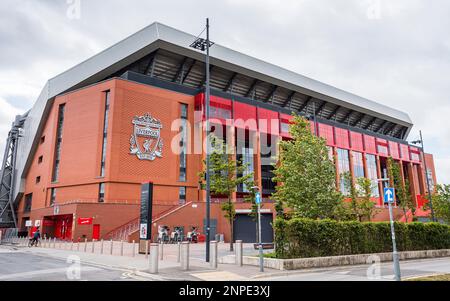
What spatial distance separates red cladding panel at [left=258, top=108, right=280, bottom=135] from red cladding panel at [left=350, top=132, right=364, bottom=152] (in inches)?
825

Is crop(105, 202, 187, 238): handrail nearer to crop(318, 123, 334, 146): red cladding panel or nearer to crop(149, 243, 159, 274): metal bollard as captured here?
crop(149, 243, 159, 274): metal bollard

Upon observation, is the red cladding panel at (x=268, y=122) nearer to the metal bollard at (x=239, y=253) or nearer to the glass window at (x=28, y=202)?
the metal bollard at (x=239, y=253)

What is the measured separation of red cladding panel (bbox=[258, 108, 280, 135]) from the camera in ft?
173

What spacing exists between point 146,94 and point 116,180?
1206 centimetres

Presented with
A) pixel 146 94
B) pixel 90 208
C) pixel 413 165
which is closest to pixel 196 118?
pixel 146 94

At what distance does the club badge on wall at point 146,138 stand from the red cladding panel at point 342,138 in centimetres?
3509

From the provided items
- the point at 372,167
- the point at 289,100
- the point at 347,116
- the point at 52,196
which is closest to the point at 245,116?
the point at 289,100

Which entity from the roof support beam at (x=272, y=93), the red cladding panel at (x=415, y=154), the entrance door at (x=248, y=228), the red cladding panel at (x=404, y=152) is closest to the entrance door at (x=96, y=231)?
Result: the entrance door at (x=248, y=228)

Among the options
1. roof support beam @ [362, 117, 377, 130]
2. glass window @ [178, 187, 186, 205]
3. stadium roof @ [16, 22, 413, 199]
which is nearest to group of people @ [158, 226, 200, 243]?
glass window @ [178, 187, 186, 205]

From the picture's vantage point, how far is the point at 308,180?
2122cm

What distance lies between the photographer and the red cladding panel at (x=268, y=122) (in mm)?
52875

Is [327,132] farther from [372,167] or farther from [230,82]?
[230,82]

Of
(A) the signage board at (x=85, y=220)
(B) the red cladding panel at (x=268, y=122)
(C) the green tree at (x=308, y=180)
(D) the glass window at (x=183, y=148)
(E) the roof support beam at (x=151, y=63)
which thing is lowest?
(A) the signage board at (x=85, y=220)
